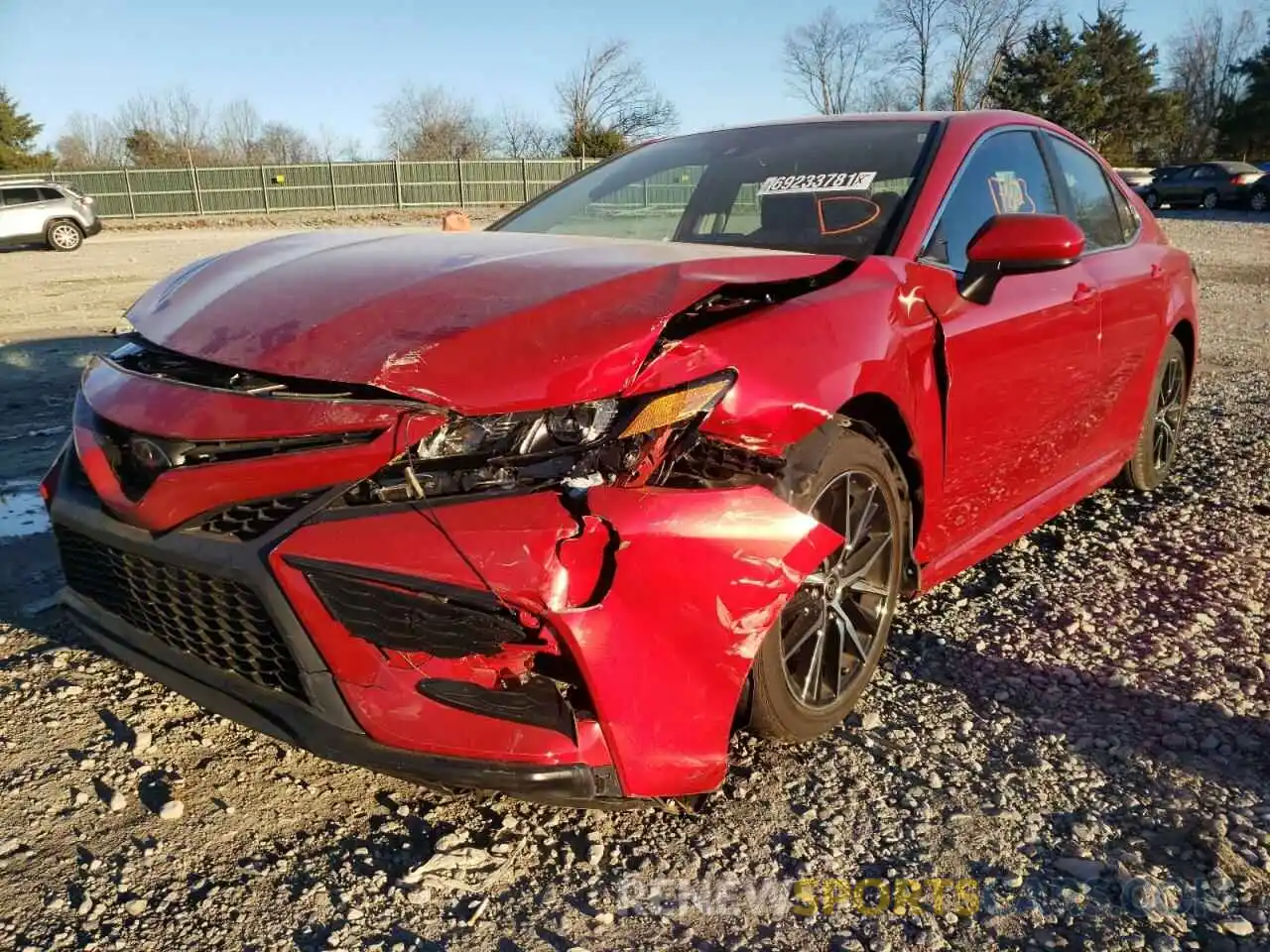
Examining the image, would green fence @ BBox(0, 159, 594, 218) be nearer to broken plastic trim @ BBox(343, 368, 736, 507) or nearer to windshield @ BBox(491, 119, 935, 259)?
windshield @ BBox(491, 119, 935, 259)

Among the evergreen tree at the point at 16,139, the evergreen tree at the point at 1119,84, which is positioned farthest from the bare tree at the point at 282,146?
the evergreen tree at the point at 1119,84

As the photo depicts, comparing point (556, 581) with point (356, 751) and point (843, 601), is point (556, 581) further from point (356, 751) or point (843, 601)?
point (843, 601)

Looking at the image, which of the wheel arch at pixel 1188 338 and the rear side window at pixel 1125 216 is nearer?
the rear side window at pixel 1125 216

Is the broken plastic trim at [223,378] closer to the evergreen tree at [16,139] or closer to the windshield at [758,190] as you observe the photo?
the windshield at [758,190]

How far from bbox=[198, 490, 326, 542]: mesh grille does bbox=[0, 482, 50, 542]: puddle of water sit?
7.36 ft

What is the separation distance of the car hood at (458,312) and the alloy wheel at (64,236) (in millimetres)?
22858

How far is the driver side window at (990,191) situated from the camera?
2896 millimetres

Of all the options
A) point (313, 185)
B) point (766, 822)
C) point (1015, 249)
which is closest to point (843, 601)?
point (766, 822)

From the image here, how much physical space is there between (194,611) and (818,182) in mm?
2195

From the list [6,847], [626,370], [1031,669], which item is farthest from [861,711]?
[6,847]

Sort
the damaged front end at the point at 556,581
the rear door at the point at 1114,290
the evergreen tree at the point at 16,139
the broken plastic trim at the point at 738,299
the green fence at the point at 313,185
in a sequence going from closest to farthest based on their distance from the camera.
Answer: the damaged front end at the point at 556,581 < the broken plastic trim at the point at 738,299 < the rear door at the point at 1114,290 < the green fence at the point at 313,185 < the evergreen tree at the point at 16,139

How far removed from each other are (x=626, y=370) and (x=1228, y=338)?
8971 millimetres

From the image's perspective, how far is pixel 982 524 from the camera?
3.09 m

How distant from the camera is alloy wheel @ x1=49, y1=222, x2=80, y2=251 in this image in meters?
21.8
